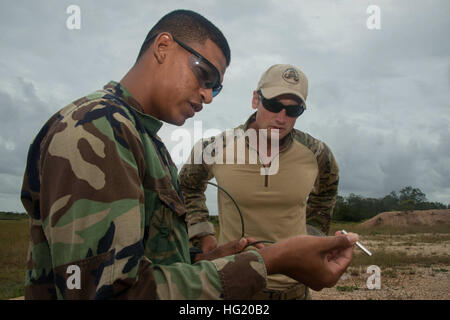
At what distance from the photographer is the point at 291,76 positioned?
372 centimetres

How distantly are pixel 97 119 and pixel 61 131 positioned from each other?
136 mm

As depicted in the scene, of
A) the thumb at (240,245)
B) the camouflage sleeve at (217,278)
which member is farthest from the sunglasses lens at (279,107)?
the camouflage sleeve at (217,278)

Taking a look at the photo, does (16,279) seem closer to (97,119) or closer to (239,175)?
(239,175)

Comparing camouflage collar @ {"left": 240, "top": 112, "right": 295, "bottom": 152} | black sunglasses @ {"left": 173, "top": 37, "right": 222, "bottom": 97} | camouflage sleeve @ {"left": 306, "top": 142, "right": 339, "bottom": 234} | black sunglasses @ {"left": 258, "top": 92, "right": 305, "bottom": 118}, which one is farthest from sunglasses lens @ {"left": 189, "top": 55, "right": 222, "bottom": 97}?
camouflage sleeve @ {"left": 306, "top": 142, "right": 339, "bottom": 234}

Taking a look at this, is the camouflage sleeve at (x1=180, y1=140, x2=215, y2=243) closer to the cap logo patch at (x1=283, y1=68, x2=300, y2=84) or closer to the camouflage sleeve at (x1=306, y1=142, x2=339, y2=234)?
the cap logo patch at (x1=283, y1=68, x2=300, y2=84)

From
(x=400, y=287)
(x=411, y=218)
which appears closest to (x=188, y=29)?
(x=400, y=287)

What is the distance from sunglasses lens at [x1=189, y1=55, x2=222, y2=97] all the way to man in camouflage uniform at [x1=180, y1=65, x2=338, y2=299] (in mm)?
1577

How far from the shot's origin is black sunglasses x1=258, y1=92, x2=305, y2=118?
3.72 metres

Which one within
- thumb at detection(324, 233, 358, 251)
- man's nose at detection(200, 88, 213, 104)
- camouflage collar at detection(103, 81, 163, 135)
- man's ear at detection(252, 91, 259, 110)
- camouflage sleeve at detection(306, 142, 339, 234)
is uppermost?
man's ear at detection(252, 91, 259, 110)

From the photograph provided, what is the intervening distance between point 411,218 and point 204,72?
234ft

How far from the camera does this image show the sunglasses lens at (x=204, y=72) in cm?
208

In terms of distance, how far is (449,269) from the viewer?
15594 millimetres

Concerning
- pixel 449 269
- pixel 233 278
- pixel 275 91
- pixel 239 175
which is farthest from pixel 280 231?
pixel 449 269

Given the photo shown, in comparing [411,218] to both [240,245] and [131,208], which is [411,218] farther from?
[131,208]
